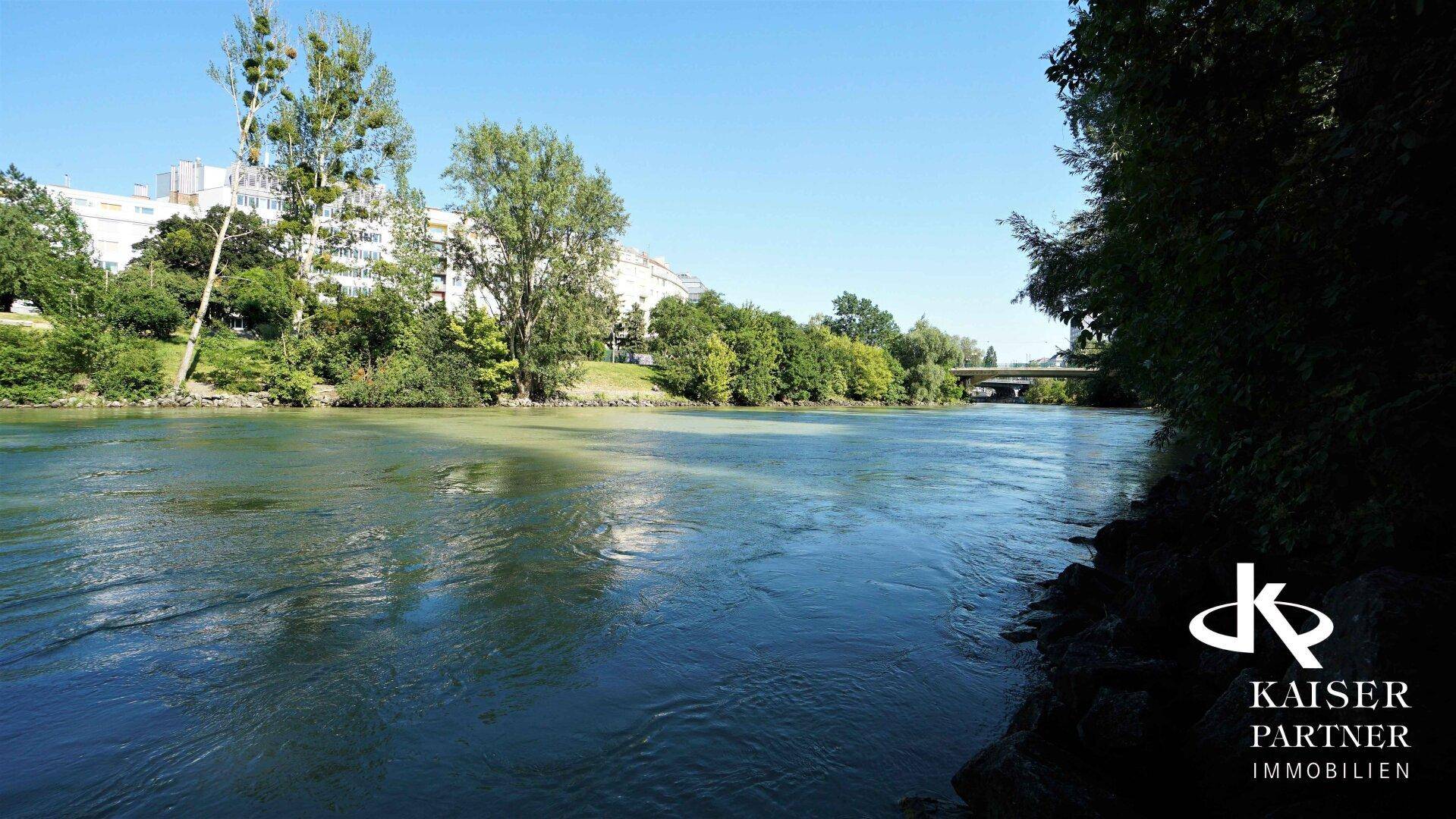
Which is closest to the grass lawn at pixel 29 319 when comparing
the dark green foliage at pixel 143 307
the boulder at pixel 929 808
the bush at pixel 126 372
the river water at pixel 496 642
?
the dark green foliage at pixel 143 307

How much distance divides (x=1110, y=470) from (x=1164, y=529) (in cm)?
1299

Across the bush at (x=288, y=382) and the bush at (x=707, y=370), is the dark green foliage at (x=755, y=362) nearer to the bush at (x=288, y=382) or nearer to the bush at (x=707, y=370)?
the bush at (x=707, y=370)

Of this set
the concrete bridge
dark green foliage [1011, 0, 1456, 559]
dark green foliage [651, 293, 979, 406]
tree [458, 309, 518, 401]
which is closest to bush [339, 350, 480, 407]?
tree [458, 309, 518, 401]

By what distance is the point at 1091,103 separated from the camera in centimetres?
1520

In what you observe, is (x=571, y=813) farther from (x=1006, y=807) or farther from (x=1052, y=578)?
(x=1052, y=578)

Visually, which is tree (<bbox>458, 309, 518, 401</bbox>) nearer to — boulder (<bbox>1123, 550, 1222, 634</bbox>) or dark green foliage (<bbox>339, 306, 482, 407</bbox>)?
dark green foliage (<bbox>339, 306, 482, 407</bbox>)

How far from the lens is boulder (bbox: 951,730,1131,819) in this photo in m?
3.25

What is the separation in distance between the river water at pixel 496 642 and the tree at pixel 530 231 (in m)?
38.6

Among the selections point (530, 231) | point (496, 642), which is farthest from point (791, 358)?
point (496, 642)

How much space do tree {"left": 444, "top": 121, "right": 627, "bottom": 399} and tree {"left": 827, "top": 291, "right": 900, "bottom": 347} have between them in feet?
278

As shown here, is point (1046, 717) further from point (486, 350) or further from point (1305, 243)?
point (486, 350)

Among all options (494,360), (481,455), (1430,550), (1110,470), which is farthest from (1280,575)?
(494,360)

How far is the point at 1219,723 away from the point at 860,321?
132752mm

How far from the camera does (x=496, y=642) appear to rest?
19.0 ft
